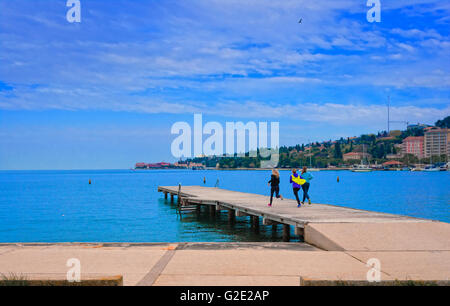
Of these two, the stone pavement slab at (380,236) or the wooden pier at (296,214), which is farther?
the wooden pier at (296,214)

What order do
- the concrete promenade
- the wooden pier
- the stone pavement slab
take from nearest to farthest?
the concrete promenade
the stone pavement slab
the wooden pier

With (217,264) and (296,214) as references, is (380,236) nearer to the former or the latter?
(296,214)

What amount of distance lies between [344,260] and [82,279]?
675 centimetres

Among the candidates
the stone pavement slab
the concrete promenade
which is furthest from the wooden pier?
the concrete promenade

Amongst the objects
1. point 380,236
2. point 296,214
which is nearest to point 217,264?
point 380,236

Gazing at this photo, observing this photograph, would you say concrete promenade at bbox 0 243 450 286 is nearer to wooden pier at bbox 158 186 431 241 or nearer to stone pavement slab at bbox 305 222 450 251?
stone pavement slab at bbox 305 222 450 251

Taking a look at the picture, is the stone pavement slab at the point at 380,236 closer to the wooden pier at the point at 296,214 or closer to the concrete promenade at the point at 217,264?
the concrete promenade at the point at 217,264

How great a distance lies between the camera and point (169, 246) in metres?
12.8

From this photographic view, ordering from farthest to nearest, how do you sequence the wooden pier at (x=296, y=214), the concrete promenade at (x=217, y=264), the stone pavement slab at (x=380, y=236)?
the wooden pier at (x=296, y=214), the stone pavement slab at (x=380, y=236), the concrete promenade at (x=217, y=264)

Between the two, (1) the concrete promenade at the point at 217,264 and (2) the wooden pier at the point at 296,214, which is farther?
(2) the wooden pier at the point at 296,214

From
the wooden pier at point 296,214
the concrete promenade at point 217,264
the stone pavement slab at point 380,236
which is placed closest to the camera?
the concrete promenade at point 217,264

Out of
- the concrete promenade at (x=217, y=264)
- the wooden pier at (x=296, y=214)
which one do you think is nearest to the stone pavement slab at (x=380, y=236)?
the concrete promenade at (x=217, y=264)
